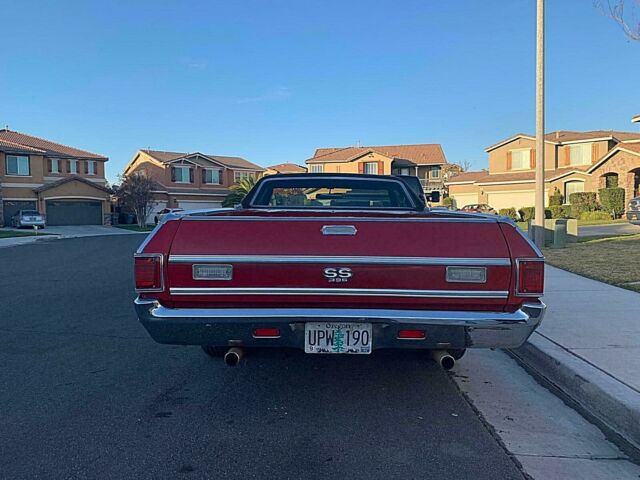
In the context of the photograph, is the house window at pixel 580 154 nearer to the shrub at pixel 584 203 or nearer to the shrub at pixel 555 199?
the shrub at pixel 555 199

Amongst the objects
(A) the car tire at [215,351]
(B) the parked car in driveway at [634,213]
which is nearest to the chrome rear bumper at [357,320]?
(A) the car tire at [215,351]

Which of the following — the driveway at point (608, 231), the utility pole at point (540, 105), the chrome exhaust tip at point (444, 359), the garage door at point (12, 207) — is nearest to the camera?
the chrome exhaust tip at point (444, 359)

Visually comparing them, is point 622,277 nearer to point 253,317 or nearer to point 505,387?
point 505,387

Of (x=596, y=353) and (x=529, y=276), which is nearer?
(x=529, y=276)

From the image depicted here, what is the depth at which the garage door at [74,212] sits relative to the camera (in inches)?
1651

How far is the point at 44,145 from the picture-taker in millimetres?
45062

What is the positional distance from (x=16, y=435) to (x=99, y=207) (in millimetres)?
44666

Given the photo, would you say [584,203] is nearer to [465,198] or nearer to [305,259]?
[465,198]

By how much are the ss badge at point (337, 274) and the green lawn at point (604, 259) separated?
660 centimetres

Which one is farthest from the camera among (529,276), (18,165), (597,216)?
(18,165)

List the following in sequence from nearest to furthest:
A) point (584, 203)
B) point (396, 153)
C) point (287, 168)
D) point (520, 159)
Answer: point (584, 203) → point (520, 159) → point (396, 153) → point (287, 168)

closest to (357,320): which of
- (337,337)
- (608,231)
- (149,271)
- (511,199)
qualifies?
(337,337)

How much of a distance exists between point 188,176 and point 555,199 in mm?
33480

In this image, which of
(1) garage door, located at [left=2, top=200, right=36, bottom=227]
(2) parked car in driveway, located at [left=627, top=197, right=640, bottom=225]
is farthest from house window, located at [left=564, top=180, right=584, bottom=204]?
(1) garage door, located at [left=2, top=200, right=36, bottom=227]
